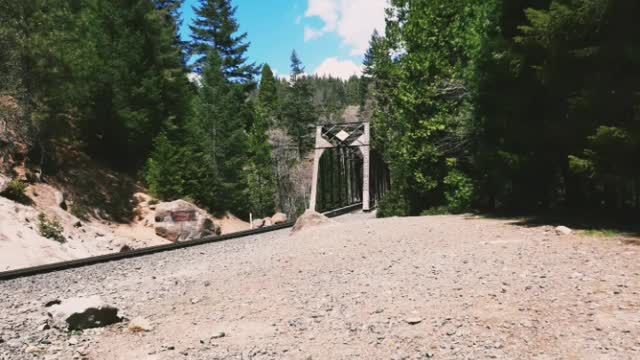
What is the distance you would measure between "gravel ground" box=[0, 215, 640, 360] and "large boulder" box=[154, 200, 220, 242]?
489 inches

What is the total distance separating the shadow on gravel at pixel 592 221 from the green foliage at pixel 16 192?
15.8 m

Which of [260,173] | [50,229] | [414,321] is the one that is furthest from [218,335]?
[260,173]

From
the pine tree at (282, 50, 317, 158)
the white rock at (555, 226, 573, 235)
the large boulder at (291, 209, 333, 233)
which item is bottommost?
the large boulder at (291, 209, 333, 233)

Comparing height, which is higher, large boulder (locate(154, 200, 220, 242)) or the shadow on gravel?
the shadow on gravel

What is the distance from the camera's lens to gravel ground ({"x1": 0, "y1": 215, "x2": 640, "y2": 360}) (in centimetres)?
394

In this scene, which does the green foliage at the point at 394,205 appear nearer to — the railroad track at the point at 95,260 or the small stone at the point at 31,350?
the railroad track at the point at 95,260

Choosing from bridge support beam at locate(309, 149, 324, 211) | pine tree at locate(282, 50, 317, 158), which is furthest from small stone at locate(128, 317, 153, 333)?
pine tree at locate(282, 50, 317, 158)

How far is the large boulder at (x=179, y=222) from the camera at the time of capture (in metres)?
21.0

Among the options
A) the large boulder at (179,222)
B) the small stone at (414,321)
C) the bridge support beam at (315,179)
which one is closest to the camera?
the small stone at (414,321)

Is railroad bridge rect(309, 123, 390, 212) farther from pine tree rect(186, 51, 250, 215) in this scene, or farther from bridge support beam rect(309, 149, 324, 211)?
pine tree rect(186, 51, 250, 215)

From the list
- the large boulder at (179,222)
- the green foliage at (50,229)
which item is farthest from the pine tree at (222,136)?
the green foliage at (50,229)

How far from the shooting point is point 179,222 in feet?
69.6

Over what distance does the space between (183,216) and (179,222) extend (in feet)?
1.29

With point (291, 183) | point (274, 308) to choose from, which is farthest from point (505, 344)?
point (291, 183)
